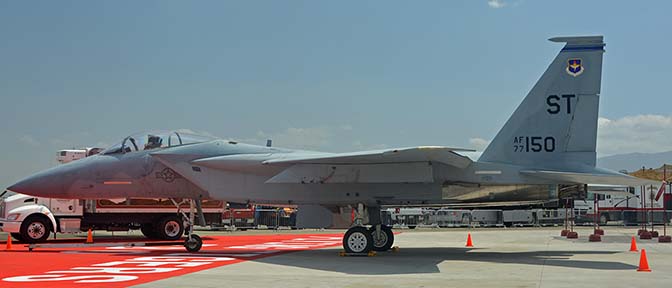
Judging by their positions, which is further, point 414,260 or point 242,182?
point 242,182

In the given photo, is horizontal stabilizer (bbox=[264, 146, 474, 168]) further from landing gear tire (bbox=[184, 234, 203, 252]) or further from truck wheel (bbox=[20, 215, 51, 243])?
truck wheel (bbox=[20, 215, 51, 243])

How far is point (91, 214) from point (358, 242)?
→ 36.2ft

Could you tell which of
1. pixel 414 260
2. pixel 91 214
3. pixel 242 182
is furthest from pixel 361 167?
pixel 91 214

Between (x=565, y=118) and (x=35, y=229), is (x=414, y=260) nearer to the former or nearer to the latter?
(x=565, y=118)

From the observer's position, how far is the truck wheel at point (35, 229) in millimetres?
20500

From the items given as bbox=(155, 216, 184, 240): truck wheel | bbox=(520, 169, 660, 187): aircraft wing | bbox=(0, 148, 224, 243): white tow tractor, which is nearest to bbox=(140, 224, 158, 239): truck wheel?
bbox=(0, 148, 224, 243): white tow tractor

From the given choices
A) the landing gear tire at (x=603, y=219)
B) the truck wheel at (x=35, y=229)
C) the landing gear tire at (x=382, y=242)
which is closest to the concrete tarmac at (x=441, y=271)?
the landing gear tire at (x=382, y=242)

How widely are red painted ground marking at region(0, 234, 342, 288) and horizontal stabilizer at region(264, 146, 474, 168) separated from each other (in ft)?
7.63

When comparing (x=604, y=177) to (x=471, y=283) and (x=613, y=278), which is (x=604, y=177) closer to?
(x=613, y=278)

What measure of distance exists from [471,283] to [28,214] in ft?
50.3

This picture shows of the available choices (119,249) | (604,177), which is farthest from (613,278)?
(119,249)

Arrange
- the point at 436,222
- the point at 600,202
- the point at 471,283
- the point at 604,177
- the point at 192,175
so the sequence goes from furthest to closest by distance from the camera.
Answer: the point at 600,202
the point at 436,222
the point at 192,175
the point at 604,177
the point at 471,283

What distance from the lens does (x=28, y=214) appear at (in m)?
20.6

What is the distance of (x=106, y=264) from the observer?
13.0 metres
